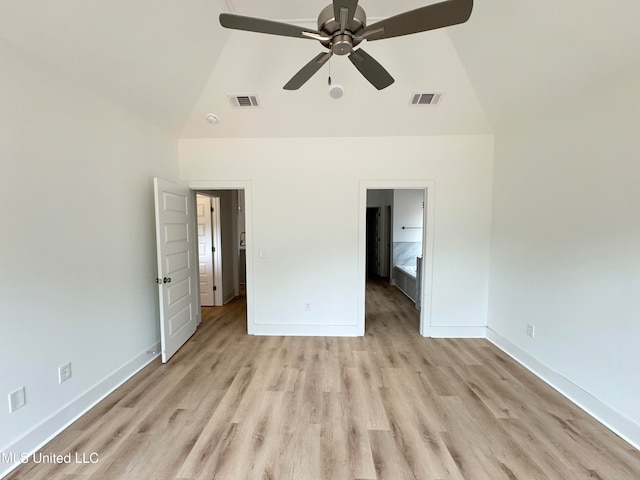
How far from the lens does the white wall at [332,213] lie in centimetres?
337

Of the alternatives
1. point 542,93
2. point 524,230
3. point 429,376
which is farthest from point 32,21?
point 524,230

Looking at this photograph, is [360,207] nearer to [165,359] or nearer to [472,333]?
[472,333]

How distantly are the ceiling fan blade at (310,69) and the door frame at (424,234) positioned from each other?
1689 millimetres

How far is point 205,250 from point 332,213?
8.42ft

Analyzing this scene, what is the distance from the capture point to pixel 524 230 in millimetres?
2826

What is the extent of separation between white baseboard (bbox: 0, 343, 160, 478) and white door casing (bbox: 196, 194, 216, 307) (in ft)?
6.58

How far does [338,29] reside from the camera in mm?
1462

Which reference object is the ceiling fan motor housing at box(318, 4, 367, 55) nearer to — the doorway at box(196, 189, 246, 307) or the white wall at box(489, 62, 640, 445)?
the white wall at box(489, 62, 640, 445)

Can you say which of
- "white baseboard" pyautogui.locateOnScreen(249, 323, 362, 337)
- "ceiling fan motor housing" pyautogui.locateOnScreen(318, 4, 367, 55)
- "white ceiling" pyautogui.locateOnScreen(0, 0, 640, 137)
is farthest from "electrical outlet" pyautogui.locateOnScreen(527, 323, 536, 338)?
"ceiling fan motor housing" pyautogui.locateOnScreen(318, 4, 367, 55)

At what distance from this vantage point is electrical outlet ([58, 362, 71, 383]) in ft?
6.31

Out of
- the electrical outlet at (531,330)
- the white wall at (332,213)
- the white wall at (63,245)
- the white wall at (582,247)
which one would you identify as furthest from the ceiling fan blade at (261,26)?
the electrical outlet at (531,330)

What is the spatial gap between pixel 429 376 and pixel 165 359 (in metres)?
2.79

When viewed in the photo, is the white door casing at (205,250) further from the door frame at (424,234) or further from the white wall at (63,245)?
the door frame at (424,234)

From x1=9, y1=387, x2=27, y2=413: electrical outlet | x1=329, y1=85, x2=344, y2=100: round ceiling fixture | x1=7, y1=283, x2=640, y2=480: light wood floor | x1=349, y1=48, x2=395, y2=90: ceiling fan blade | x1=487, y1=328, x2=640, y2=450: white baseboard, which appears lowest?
x1=7, y1=283, x2=640, y2=480: light wood floor
